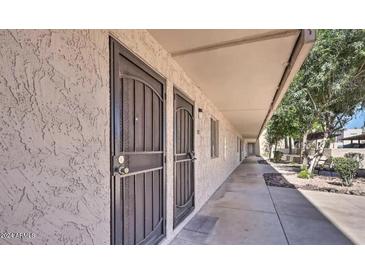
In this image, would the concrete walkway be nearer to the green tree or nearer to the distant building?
the green tree

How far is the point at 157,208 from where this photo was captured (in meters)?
2.58

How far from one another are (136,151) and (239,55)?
5.94 ft

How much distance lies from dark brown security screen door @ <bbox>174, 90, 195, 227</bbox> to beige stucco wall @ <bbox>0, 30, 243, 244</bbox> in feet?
5.03

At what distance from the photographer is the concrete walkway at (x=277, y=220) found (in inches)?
121

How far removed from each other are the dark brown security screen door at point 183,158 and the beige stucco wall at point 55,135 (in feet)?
5.03

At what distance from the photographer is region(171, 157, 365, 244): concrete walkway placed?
308 centimetres

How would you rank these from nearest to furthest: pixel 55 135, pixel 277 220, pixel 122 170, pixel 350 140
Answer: pixel 55 135
pixel 122 170
pixel 277 220
pixel 350 140

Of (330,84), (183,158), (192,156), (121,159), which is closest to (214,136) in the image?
(192,156)

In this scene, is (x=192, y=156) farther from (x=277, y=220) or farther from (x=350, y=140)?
(x=350, y=140)

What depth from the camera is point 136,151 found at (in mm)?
2156

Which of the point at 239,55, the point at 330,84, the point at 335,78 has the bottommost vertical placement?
the point at 239,55

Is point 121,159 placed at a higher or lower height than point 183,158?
higher

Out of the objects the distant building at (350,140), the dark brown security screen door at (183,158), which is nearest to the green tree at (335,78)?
the dark brown security screen door at (183,158)
